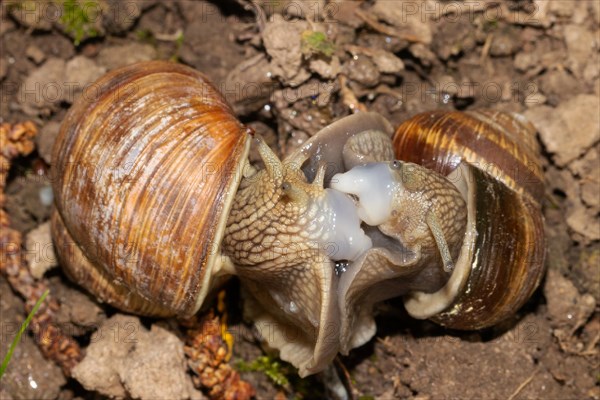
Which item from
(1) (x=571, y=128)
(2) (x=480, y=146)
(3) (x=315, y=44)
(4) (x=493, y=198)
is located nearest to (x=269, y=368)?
(4) (x=493, y=198)

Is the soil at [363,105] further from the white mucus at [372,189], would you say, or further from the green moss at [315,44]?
the white mucus at [372,189]

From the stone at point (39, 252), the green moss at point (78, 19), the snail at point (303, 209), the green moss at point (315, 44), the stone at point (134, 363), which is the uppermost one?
the green moss at point (315, 44)

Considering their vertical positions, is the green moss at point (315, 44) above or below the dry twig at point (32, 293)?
above

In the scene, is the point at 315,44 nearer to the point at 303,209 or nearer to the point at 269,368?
the point at 303,209

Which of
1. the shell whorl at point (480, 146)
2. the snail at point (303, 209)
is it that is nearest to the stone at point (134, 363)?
the snail at point (303, 209)

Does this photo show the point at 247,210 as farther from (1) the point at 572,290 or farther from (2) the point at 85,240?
(1) the point at 572,290

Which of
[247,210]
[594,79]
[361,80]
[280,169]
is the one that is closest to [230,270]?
[247,210]
